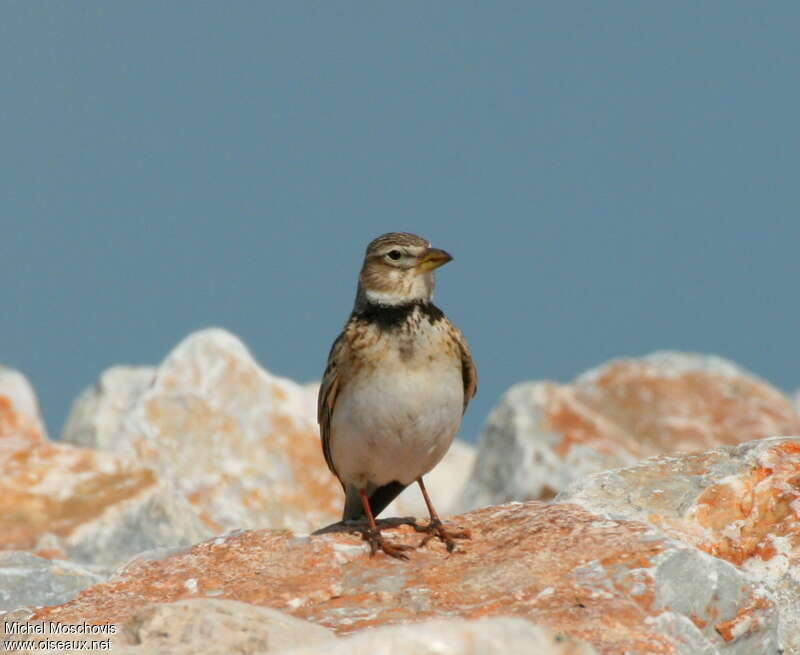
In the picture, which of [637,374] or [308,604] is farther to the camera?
[637,374]

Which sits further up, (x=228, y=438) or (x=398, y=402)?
(x=228, y=438)

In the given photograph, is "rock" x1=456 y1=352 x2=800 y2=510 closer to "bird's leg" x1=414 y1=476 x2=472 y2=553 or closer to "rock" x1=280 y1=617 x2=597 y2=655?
"bird's leg" x1=414 y1=476 x2=472 y2=553

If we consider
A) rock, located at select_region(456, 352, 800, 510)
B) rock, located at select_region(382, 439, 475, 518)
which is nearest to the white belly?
rock, located at select_region(456, 352, 800, 510)

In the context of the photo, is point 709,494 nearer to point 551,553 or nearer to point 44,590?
point 551,553

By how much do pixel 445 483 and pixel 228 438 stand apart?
14.5 feet

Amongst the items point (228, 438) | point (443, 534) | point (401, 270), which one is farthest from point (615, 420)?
point (443, 534)

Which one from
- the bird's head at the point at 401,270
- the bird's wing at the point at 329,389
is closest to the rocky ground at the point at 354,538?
the bird's wing at the point at 329,389

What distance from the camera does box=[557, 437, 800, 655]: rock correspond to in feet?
24.5

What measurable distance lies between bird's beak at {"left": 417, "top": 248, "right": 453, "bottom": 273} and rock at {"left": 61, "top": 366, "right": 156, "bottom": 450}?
6.64 meters

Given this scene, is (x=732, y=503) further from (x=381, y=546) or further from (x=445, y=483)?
(x=445, y=483)

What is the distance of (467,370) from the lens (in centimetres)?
914

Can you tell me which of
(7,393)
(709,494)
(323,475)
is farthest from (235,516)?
(709,494)

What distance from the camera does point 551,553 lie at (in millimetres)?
7172

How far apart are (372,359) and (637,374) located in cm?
1001
